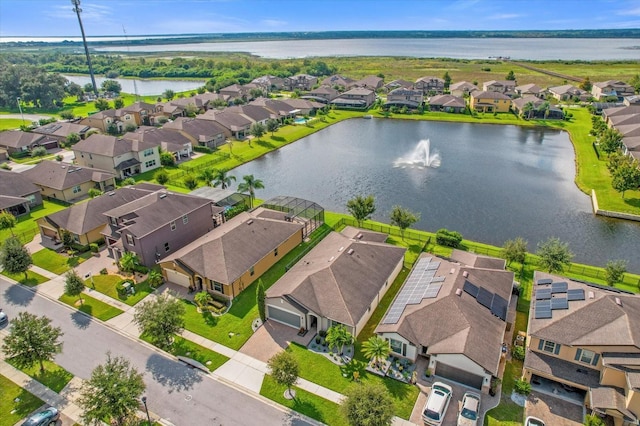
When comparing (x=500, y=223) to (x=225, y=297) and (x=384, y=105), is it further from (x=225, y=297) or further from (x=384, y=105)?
(x=384, y=105)

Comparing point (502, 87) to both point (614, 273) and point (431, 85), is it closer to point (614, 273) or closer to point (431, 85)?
point (431, 85)

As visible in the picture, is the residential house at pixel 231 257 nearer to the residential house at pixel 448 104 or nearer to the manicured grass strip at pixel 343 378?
the manicured grass strip at pixel 343 378

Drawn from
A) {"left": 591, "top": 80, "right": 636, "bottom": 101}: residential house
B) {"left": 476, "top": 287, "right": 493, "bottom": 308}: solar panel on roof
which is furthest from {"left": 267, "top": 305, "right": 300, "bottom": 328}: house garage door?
{"left": 591, "top": 80, "right": 636, "bottom": 101}: residential house

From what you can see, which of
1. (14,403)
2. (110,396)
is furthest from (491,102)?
(14,403)

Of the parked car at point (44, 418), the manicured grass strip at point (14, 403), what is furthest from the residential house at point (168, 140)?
the parked car at point (44, 418)

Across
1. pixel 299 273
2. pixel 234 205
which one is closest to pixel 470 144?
pixel 234 205

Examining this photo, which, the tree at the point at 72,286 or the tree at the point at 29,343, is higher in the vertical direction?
the tree at the point at 29,343
